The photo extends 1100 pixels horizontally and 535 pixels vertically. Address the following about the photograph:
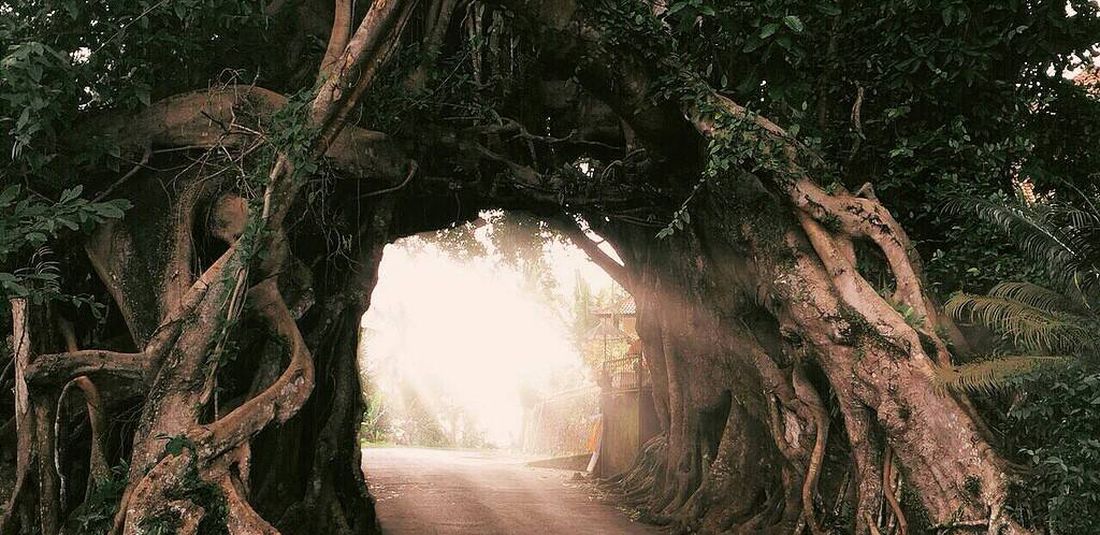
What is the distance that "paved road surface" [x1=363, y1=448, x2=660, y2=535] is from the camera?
9375mm

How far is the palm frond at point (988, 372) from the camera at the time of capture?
189 inches

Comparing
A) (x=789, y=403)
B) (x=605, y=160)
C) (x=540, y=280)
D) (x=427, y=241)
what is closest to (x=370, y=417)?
(x=540, y=280)

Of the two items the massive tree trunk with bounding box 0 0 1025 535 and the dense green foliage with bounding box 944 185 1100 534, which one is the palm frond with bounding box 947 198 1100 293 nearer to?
the dense green foliage with bounding box 944 185 1100 534

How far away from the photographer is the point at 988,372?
16.4 feet

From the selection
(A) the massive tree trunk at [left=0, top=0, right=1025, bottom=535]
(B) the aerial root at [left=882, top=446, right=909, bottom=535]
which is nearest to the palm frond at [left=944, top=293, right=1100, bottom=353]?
(A) the massive tree trunk at [left=0, top=0, right=1025, bottom=535]

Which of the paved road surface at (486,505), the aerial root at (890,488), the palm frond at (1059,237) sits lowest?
the paved road surface at (486,505)

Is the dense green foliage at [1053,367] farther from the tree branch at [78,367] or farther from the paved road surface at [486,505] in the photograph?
the tree branch at [78,367]

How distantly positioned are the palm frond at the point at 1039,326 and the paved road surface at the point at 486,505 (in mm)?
5168

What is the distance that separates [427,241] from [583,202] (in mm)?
8087

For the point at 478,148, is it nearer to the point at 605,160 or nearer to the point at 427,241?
the point at 605,160

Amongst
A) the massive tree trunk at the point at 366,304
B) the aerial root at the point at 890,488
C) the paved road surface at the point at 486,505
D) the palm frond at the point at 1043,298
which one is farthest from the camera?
the paved road surface at the point at 486,505

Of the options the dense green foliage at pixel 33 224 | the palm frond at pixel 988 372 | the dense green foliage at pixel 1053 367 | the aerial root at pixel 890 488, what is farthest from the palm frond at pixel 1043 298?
the dense green foliage at pixel 33 224

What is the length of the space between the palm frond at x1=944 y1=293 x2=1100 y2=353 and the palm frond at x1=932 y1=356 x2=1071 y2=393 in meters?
0.21

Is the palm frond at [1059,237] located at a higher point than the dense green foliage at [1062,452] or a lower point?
higher
